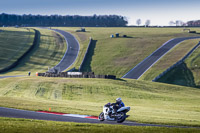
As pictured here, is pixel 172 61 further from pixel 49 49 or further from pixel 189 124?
pixel 189 124


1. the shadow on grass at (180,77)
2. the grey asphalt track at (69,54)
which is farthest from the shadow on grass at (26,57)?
the shadow on grass at (180,77)

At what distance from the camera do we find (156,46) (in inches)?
4183

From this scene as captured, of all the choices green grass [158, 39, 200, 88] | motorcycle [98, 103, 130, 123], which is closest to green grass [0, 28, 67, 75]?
green grass [158, 39, 200, 88]

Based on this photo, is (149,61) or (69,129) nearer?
(69,129)

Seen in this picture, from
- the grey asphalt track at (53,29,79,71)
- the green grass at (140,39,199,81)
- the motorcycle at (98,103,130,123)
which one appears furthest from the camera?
the grey asphalt track at (53,29,79,71)

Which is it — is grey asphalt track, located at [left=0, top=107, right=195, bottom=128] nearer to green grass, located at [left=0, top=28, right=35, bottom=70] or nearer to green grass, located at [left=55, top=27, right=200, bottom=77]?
green grass, located at [left=55, top=27, right=200, bottom=77]

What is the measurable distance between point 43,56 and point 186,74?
154 feet

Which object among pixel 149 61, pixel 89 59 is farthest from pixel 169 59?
pixel 89 59

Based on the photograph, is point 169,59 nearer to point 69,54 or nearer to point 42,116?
point 69,54

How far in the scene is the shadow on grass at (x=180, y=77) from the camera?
2972 inches

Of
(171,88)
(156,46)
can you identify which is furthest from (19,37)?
(171,88)

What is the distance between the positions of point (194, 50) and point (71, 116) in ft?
239

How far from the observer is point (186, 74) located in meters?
79.4

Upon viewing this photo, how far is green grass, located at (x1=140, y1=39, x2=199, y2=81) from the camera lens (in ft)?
260
